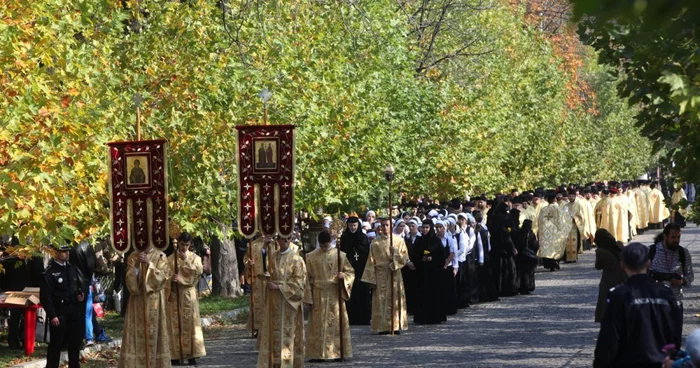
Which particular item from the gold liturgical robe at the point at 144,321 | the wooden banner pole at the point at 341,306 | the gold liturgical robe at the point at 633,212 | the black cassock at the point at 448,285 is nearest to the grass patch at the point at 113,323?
the wooden banner pole at the point at 341,306

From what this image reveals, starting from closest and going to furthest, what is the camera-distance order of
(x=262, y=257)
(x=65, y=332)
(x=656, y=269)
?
(x=656, y=269) → (x=65, y=332) → (x=262, y=257)

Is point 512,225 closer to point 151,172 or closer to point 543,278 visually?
point 543,278

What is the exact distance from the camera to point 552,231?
35062 millimetres

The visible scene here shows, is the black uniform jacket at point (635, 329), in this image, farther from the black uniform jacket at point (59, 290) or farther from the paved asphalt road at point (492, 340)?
the black uniform jacket at point (59, 290)

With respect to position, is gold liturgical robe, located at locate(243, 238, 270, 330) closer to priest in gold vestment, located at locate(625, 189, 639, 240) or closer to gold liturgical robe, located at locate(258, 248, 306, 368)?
gold liturgical robe, located at locate(258, 248, 306, 368)

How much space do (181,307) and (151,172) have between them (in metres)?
3.72

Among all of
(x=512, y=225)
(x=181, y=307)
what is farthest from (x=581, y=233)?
(x=181, y=307)

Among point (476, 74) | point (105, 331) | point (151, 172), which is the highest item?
point (476, 74)

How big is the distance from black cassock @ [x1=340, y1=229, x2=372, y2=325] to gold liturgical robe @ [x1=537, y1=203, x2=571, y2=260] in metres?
12.4

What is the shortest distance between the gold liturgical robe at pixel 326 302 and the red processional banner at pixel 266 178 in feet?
8.27

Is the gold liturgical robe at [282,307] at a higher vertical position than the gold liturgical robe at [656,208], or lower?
→ lower

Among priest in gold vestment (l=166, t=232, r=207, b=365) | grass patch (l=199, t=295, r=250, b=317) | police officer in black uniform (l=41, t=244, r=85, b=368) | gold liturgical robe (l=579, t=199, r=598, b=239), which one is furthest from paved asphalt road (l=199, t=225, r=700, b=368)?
gold liturgical robe (l=579, t=199, r=598, b=239)

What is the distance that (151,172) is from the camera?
14695mm

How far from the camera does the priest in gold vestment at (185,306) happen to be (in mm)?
17672
